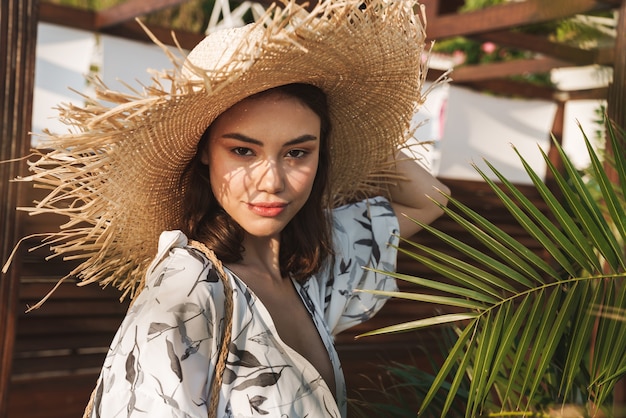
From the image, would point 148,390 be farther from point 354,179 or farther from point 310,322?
point 354,179

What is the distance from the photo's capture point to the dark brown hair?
4.90 ft

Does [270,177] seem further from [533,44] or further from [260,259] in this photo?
[533,44]

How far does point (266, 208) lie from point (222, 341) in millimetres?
259

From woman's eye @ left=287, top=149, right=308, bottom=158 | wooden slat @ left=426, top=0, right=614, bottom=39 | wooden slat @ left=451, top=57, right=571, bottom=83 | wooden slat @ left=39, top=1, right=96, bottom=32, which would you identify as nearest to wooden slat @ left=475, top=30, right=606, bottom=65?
wooden slat @ left=426, top=0, right=614, bottom=39

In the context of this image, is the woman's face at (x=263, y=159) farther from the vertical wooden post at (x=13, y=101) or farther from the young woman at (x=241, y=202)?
the vertical wooden post at (x=13, y=101)

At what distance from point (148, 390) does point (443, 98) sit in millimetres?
4531

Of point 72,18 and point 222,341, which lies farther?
point 72,18

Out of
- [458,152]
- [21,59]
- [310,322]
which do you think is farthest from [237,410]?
[458,152]

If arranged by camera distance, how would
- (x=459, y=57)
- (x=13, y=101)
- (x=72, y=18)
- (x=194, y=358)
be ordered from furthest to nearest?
(x=459, y=57) < (x=72, y=18) < (x=13, y=101) < (x=194, y=358)

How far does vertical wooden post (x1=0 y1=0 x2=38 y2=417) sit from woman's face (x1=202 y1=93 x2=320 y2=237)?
109 cm

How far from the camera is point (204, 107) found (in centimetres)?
138

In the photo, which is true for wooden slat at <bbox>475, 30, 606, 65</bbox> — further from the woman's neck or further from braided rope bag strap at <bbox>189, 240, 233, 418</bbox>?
braided rope bag strap at <bbox>189, 240, 233, 418</bbox>

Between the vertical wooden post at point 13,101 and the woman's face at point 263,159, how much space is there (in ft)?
3.57

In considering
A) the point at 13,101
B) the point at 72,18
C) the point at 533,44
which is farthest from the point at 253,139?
the point at 533,44
